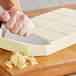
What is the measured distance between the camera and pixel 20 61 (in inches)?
28.9

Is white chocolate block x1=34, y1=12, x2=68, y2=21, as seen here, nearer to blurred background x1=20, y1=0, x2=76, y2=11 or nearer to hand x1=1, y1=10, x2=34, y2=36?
hand x1=1, y1=10, x2=34, y2=36

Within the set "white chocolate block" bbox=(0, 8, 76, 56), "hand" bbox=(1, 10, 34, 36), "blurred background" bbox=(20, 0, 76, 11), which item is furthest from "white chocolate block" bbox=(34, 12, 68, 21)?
"blurred background" bbox=(20, 0, 76, 11)

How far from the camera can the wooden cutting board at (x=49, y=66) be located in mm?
720

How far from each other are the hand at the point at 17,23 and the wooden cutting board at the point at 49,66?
81 millimetres

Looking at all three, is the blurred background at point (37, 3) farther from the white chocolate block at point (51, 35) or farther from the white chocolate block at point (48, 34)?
the white chocolate block at point (48, 34)

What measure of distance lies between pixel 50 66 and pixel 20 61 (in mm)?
87

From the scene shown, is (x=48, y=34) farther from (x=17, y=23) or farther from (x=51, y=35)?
(x=17, y=23)

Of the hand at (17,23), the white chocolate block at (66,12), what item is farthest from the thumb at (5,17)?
the white chocolate block at (66,12)

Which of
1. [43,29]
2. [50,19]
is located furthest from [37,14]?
[43,29]

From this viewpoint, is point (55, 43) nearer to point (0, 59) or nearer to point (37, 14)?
point (0, 59)

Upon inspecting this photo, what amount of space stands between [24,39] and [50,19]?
0.82 ft

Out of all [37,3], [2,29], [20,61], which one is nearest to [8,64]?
[20,61]

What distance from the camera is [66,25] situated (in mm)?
1001

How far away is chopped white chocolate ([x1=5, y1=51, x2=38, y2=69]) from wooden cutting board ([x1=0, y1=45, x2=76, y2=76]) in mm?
13
